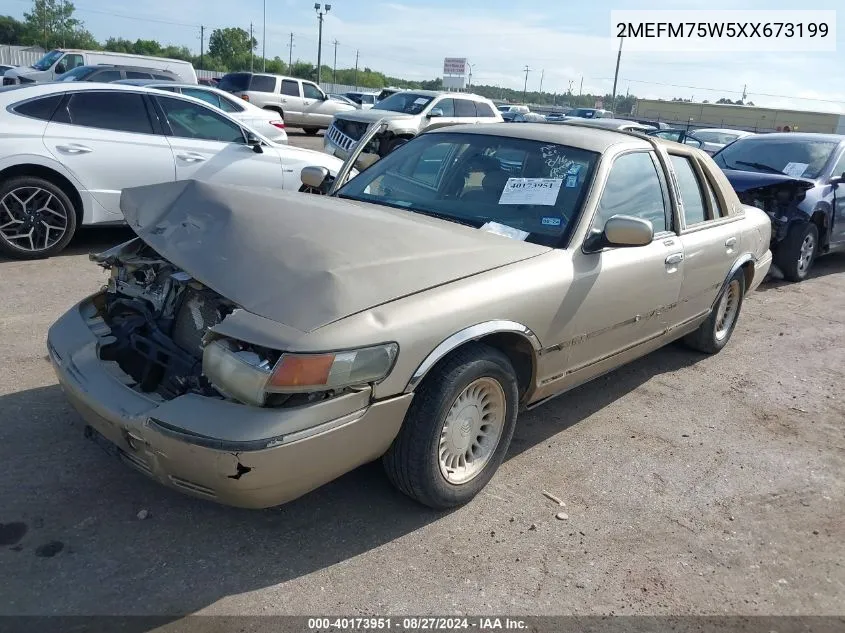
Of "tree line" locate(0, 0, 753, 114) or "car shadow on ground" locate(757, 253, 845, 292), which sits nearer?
"car shadow on ground" locate(757, 253, 845, 292)

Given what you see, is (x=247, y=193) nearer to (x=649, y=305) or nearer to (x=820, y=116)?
(x=649, y=305)

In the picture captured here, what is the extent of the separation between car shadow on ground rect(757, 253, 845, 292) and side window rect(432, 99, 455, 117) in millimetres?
8189

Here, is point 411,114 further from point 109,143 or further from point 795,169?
point 109,143

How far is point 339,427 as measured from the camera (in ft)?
8.31

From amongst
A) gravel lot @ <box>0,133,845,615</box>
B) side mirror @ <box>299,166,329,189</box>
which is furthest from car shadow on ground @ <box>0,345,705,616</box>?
side mirror @ <box>299,166,329,189</box>

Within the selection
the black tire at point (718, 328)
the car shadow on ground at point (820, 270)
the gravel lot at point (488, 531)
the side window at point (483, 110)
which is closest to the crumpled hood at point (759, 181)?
the car shadow on ground at point (820, 270)

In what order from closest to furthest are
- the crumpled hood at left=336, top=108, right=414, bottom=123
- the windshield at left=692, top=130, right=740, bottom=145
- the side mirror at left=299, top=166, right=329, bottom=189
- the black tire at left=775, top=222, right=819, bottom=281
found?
the side mirror at left=299, top=166, right=329, bottom=189, the black tire at left=775, top=222, right=819, bottom=281, the crumpled hood at left=336, top=108, right=414, bottom=123, the windshield at left=692, top=130, right=740, bottom=145

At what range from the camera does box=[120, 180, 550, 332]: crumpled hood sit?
2.63 m

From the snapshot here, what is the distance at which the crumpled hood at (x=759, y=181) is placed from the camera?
7.85 m

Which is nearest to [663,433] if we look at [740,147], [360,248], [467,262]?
[467,262]

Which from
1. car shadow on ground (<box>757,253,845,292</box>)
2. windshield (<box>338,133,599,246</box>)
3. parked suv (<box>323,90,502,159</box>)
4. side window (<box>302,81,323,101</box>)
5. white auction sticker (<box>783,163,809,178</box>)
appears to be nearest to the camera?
windshield (<box>338,133,599,246</box>)

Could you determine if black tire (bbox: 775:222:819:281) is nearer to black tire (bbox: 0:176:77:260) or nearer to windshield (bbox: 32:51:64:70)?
black tire (bbox: 0:176:77:260)

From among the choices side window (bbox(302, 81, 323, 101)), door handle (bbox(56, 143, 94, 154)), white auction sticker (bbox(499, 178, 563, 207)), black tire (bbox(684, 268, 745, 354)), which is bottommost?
black tire (bbox(684, 268, 745, 354))

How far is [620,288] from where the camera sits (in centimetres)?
372
